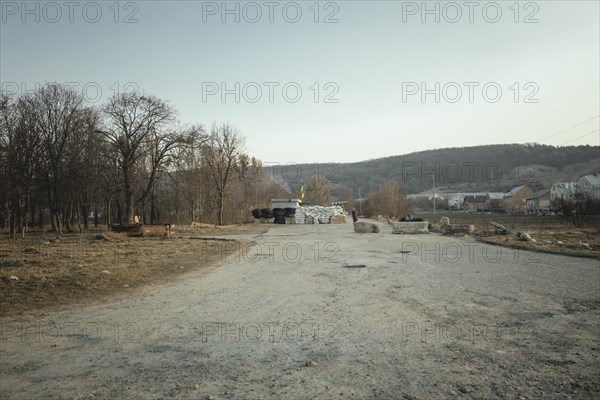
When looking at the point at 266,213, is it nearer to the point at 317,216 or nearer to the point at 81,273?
the point at 317,216

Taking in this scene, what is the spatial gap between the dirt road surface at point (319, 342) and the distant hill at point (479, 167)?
208 ft

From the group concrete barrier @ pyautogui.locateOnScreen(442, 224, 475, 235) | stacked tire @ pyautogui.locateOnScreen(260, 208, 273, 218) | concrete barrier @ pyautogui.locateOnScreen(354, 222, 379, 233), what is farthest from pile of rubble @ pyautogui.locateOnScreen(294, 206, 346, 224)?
concrete barrier @ pyautogui.locateOnScreen(442, 224, 475, 235)

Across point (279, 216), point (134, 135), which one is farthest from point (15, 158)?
point (279, 216)

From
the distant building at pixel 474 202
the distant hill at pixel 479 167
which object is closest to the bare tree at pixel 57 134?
the distant hill at pixel 479 167

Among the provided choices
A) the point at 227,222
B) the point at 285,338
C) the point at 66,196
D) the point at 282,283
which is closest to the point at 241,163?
the point at 227,222

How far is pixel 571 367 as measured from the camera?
14.6 ft

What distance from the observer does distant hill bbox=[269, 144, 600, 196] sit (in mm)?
81250

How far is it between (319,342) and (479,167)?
11496 cm

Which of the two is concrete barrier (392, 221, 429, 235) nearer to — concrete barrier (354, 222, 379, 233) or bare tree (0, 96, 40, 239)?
concrete barrier (354, 222, 379, 233)

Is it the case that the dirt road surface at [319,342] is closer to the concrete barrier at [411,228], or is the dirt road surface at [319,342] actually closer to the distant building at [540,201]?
the concrete barrier at [411,228]

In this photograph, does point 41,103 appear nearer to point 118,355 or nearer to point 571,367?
point 118,355

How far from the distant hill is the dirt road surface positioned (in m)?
63.3

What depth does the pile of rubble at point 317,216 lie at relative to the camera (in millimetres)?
45594

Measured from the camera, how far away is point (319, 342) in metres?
5.26
